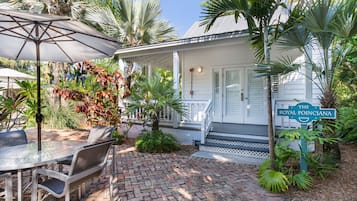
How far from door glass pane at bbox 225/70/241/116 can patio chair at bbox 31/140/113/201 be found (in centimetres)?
589

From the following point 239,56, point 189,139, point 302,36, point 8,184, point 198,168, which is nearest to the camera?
point 8,184

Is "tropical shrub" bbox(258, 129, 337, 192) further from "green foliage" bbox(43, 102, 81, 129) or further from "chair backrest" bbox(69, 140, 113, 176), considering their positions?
"green foliage" bbox(43, 102, 81, 129)

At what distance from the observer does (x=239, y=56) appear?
8.04 metres

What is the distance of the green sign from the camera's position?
12.6ft

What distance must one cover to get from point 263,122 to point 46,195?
6.50 m

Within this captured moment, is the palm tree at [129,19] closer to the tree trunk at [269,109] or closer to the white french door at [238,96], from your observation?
the white french door at [238,96]

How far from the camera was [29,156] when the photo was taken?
294 cm

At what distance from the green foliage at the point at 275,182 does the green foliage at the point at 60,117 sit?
29.1 feet

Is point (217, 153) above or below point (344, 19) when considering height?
below

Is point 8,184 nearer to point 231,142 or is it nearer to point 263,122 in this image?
point 231,142

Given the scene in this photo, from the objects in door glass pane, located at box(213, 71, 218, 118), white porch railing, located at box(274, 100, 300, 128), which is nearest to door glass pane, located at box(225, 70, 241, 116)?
door glass pane, located at box(213, 71, 218, 118)

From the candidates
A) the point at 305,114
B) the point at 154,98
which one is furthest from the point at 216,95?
the point at 305,114

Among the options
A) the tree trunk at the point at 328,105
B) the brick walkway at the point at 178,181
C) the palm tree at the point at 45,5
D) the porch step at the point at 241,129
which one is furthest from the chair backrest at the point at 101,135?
the palm tree at the point at 45,5

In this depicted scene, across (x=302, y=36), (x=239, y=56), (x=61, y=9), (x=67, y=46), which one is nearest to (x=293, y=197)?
(x=302, y=36)
